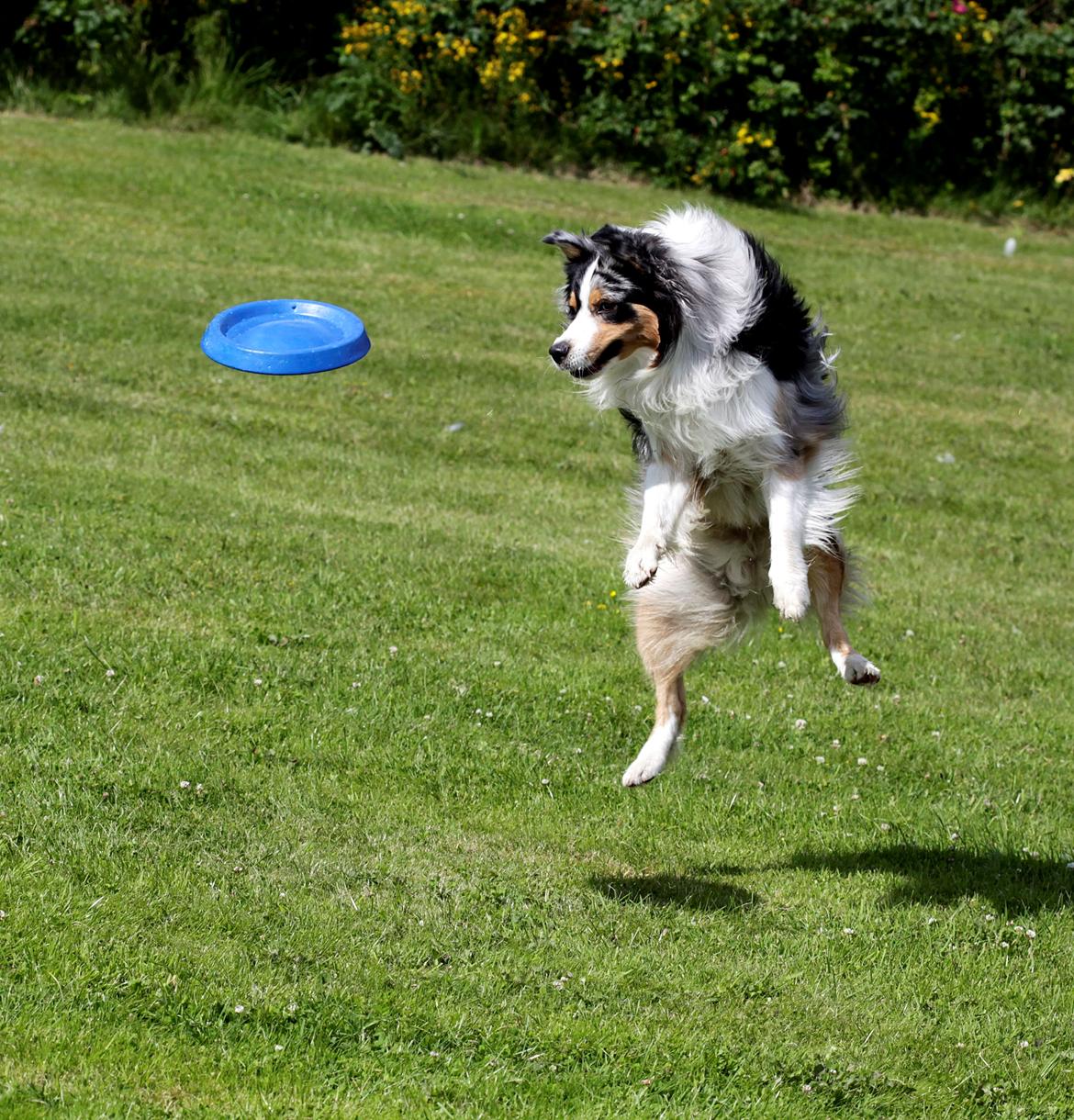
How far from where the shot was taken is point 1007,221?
1888 centimetres

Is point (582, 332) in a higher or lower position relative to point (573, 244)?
lower

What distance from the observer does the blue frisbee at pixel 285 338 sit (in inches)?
254

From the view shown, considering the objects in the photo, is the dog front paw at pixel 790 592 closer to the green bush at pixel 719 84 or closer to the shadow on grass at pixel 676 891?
the shadow on grass at pixel 676 891

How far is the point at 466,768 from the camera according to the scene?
6.46 meters

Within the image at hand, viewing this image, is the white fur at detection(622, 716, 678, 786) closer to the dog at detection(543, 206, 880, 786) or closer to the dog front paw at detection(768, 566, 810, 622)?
the dog at detection(543, 206, 880, 786)

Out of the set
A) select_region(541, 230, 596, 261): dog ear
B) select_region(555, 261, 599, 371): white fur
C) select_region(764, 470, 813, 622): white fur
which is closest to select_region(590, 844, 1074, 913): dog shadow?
select_region(764, 470, 813, 622): white fur

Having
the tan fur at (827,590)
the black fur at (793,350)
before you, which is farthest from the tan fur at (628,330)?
the tan fur at (827,590)

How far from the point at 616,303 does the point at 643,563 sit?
0.97m

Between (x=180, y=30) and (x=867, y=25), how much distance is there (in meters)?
7.71

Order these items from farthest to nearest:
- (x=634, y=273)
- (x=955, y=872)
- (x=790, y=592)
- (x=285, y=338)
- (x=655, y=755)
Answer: (x=285, y=338) → (x=955, y=872) → (x=655, y=755) → (x=790, y=592) → (x=634, y=273)

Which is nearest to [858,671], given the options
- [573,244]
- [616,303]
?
[616,303]

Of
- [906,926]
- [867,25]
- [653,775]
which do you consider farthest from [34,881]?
[867,25]

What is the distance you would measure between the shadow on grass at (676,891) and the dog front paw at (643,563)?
110 centimetres

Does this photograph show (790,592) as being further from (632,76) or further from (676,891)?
(632,76)
